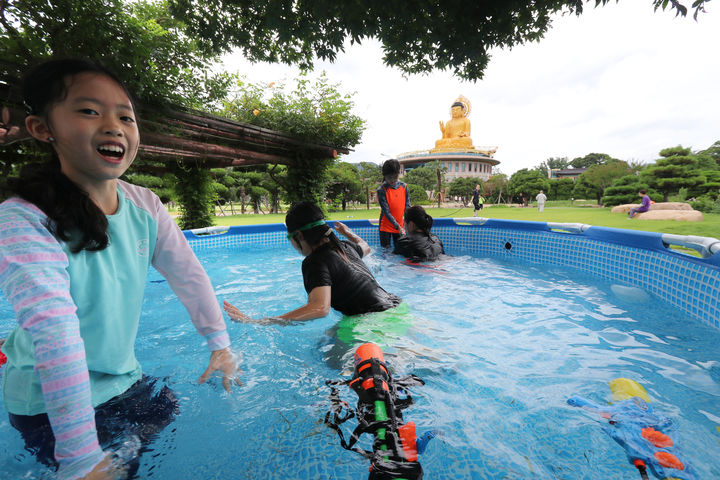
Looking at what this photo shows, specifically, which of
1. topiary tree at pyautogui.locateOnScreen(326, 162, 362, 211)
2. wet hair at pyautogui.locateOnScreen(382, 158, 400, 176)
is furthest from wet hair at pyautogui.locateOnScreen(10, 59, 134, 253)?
topiary tree at pyautogui.locateOnScreen(326, 162, 362, 211)

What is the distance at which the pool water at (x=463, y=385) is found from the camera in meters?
1.39

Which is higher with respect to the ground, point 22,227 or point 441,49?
point 441,49

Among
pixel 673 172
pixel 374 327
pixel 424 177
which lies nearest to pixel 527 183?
pixel 424 177

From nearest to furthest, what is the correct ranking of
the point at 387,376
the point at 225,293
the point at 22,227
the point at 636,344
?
→ 1. the point at 22,227
2. the point at 387,376
3. the point at 636,344
4. the point at 225,293

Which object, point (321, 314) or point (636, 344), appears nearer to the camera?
point (321, 314)

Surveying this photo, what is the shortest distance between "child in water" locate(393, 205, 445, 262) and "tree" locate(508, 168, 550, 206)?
107ft

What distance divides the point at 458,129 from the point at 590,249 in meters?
51.6

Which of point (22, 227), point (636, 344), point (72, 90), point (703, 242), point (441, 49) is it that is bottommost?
point (636, 344)

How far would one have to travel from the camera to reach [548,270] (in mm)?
5223

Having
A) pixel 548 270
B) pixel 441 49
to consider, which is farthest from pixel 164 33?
pixel 548 270

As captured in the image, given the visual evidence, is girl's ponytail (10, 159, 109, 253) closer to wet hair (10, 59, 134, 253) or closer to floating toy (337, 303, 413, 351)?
wet hair (10, 59, 134, 253)

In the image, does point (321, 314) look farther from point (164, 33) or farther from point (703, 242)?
point (164, 33)

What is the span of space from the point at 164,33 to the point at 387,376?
7285mm

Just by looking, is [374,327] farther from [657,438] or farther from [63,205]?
[63,205]
